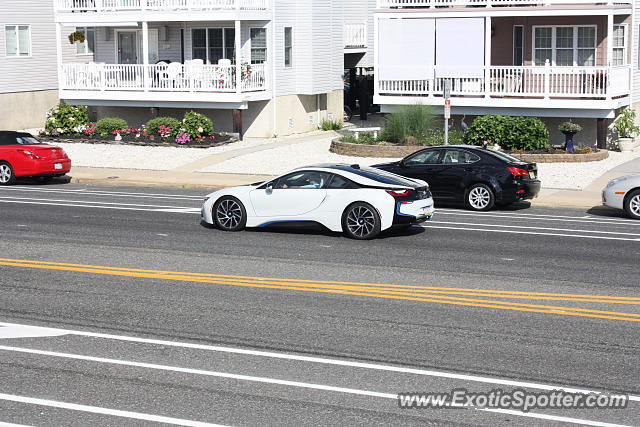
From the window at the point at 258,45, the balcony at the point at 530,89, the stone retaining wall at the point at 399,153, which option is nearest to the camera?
the stone retaining wall at the point at 399,153

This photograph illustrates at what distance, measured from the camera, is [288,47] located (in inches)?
1531

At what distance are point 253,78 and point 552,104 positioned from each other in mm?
10666

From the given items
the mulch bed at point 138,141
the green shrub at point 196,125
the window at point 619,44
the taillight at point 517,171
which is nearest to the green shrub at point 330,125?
the mulch bed at point 138,141

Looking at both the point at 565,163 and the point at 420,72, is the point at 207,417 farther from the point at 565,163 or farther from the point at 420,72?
the point at 420,72

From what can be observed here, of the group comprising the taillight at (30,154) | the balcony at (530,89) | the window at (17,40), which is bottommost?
the taillight at (30,154)

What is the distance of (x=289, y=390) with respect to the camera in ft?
31.7

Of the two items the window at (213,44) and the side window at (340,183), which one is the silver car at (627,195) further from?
the window at (213,44)

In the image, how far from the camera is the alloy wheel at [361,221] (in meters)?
18.3

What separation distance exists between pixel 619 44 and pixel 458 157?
1373 cm

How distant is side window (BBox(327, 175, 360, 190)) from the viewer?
18.6m

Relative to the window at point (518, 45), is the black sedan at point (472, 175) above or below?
below

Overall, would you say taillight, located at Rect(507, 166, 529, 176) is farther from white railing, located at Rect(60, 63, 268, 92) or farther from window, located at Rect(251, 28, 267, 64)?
window, located at Rect(251, 28, 267, 64)

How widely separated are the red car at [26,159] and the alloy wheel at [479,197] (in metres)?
11.5

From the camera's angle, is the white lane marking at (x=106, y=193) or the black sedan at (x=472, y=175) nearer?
the black sedan at (x=472, y=175)
